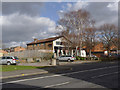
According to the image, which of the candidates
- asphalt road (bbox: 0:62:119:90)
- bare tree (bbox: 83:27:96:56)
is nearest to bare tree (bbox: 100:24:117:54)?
bare tree (bbox: 83:27:96:56)

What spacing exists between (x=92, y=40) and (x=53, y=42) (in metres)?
18.4

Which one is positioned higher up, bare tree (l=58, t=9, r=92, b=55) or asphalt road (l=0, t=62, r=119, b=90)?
bare tree (l=58, t=9, r=92, b=55)

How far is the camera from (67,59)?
33719 mm

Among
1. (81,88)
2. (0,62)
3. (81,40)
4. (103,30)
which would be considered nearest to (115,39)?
(103,30)

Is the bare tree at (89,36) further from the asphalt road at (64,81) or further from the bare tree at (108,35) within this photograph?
the asphalt road at (64,81)

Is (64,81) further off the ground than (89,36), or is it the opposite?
(89,36)

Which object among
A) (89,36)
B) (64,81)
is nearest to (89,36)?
(89,36)

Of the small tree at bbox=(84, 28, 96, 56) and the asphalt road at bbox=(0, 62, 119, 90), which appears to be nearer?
the asphalt road at bbox=(0, 62, 119, 90)

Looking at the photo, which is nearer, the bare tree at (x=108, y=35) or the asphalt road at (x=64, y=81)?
the asphalt road at (x=64, y=81)

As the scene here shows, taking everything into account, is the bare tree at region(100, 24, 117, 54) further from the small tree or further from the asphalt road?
the asphalt road

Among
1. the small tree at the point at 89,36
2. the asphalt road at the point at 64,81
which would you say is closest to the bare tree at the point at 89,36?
the small tree at the point at 89,36

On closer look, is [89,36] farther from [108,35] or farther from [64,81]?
[64,81]

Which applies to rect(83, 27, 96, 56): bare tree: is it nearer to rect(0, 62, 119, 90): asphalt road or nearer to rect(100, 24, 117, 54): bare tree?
rect(100, 24, 117, 54): bare tree

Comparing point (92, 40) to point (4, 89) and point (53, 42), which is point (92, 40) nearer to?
point (53, 42)
